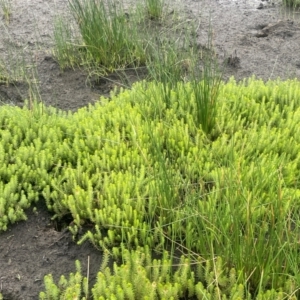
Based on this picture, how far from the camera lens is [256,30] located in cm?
586

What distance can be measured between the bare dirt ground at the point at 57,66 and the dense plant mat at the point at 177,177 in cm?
13

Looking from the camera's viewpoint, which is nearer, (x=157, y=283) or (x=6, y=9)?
(x=157, y=283)

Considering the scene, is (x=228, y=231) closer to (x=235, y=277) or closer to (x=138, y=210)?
(x=235, y=277)

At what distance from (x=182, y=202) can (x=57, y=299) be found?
0.87 meters

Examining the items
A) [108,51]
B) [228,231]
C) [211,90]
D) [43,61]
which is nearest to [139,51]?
[108,51]

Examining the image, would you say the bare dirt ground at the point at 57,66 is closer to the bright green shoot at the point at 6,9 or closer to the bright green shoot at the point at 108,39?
the bright green shoot at the point at 6,9

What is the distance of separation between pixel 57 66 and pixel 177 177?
2.69 metres

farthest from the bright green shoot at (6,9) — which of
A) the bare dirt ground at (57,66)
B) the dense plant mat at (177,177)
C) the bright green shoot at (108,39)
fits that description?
the dense plant mat at (177,177)

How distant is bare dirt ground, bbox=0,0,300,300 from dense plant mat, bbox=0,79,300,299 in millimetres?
126

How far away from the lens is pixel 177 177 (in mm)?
2852

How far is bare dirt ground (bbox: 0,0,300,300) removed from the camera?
2.72 metres

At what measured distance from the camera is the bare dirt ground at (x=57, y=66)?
107 inches

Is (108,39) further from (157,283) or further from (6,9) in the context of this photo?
(157,283)

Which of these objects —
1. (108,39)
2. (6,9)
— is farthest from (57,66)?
(6,9)
